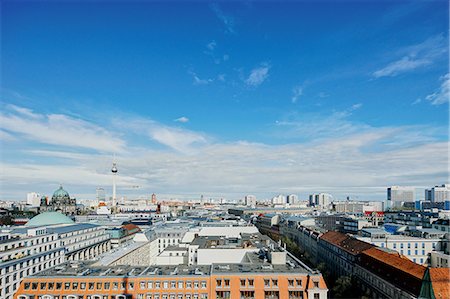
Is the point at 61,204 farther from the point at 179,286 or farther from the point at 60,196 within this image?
the point at 179,286

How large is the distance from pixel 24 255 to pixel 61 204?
379 feet

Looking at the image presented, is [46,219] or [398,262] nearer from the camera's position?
[398,262]

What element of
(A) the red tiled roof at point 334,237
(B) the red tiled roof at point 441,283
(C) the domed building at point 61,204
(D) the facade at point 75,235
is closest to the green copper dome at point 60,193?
(C) the domed building at point 61,204

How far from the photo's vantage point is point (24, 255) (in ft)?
203

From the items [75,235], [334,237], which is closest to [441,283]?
[334,237]

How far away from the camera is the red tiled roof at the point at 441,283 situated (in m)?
40.0

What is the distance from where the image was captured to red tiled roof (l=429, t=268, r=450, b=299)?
40.0 metres

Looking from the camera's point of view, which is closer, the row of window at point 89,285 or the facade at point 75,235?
the row of window at point 89,285

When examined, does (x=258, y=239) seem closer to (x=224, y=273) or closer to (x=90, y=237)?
(x=224, y=273)

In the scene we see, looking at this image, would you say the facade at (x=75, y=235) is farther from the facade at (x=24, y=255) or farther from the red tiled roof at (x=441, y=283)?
the red tiled roof at (x=441, y=283)

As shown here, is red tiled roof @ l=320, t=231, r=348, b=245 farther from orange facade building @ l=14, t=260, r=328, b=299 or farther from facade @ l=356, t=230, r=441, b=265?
orange facade building @ l=14, t=260, r=328, b=299

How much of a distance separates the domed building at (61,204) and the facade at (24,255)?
100071 mm

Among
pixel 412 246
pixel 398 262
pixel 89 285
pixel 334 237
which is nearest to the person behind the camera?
pixel 89 285

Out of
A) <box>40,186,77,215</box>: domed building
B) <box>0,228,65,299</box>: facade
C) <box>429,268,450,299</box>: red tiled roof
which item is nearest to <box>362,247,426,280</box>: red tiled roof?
<box>429,268,450,299</box>: red tiled roof
